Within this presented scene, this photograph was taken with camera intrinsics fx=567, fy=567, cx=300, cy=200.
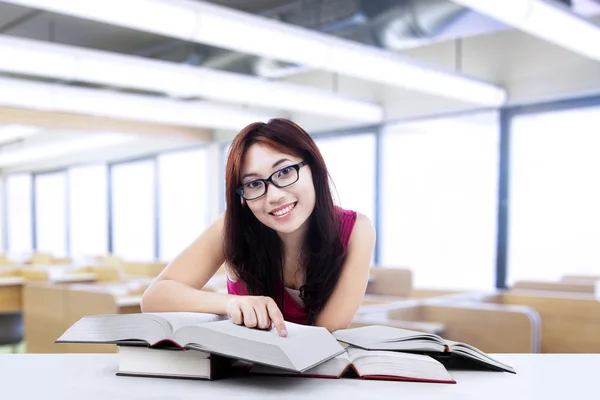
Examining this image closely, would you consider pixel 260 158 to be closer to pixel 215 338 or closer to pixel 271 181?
pixel 271 181

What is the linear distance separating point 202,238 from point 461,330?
6.52 ft

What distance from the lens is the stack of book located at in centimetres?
80

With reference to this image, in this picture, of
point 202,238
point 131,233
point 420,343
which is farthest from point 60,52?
point 131,233

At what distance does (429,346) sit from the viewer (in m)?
0.93

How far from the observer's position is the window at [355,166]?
284 inches

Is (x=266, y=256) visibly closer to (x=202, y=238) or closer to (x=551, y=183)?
(x=202, y=238)

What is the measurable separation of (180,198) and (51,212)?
562 cm

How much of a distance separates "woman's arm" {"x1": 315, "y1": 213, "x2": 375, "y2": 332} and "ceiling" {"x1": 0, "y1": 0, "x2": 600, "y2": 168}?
2868 millimetres

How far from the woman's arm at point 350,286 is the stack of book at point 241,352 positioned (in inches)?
20.9

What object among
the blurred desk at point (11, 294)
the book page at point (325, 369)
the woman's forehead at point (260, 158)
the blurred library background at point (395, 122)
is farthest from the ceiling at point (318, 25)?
the book page at point (325, 369)

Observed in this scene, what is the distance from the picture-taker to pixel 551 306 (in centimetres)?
359

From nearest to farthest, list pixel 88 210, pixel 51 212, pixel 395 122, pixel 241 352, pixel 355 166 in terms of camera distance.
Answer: pixel 241 352
pixel 395 122
pixel 355 166
pixel 88 210
pixel 51 212

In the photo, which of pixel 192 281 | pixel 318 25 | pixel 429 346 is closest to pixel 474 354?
pixel 429 346

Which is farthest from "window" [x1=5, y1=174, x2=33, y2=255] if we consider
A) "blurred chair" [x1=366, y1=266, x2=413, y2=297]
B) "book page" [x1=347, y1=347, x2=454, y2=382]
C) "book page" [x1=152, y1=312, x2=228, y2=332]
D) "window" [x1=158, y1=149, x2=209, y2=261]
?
"book page" [x1=347, y1=347, x2=454, y2=382]
